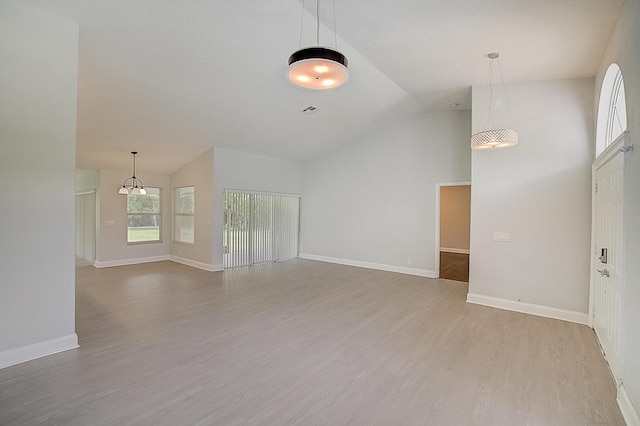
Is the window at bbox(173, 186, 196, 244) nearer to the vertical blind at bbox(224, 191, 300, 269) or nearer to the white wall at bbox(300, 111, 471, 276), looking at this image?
the vertical blind at bbox(224, 191, 300, 269)

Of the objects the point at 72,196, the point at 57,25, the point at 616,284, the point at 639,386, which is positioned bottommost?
the point at 639,386

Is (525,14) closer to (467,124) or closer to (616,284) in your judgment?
(616,284)

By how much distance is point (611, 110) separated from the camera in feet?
12.0

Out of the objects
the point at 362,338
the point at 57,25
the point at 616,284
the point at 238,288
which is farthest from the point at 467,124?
the point at 57,25

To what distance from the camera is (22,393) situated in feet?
7.58

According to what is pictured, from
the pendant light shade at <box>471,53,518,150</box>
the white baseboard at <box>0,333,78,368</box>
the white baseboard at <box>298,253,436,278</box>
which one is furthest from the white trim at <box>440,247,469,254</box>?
the white baseboard at <box>0,333,78,368</box>

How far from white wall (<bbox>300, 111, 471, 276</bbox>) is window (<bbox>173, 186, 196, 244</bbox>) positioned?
3178 millimetres

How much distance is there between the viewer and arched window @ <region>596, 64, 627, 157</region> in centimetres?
335

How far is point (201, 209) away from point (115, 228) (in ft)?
7.57

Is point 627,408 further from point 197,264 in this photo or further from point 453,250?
point 453,250

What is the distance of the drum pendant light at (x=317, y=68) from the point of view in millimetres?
1969

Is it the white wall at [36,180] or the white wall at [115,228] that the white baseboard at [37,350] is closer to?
the white wall at [36,180]

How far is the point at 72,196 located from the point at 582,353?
219 inches

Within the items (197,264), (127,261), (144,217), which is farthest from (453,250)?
(127,261)
